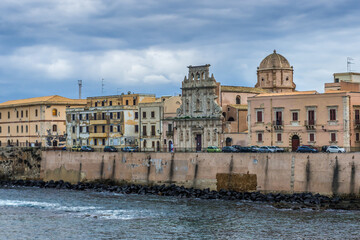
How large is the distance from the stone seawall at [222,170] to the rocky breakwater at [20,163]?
7.25 ft

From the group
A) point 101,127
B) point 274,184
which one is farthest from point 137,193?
point 101,127

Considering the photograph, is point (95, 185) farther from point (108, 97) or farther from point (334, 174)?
point (108, 97)

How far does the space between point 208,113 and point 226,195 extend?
2170 centimetres

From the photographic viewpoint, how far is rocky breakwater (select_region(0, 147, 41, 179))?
6950 centimetres

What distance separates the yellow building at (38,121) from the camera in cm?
9150

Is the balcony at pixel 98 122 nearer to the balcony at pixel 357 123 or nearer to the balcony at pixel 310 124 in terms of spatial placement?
the balcony at pixel 310 124

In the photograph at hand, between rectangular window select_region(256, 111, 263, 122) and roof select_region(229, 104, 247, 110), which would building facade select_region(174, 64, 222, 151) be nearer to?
roof select_region(229, 104, 247, 110)

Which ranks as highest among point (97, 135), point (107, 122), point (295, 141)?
point (107, 122)

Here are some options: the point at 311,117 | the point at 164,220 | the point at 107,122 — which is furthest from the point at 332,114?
the point at 107,122

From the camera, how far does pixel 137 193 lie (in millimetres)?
56125

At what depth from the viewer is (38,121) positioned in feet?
301

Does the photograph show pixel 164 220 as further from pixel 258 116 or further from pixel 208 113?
pixel 208 113

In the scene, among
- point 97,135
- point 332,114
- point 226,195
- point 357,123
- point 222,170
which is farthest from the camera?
point 97,135

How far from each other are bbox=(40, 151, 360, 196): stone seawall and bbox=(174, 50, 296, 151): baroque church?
34.4 feet
